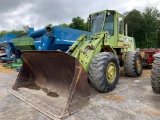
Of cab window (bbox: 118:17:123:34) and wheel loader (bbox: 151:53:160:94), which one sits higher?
cab window (bbox: 118:17:123:34)

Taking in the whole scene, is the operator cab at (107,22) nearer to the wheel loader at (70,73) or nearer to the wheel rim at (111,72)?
the wheel loader at (70,73)

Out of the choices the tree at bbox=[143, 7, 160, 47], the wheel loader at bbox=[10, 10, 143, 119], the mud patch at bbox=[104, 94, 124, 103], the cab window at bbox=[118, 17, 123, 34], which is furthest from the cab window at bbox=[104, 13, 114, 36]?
the tree at bbox=[143, 7, 160, 47]

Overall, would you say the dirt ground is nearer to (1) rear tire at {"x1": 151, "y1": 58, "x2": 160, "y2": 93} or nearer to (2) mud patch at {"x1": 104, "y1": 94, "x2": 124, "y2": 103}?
(2) mud patch at {"x1": 104, "y1": 94, "x2": 124, "y2": 103}

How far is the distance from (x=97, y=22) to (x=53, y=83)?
8.97 ft

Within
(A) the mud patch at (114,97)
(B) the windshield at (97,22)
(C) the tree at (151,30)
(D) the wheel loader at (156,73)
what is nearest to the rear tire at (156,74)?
(D) the wheel loader at (156,73)

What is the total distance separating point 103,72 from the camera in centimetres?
436

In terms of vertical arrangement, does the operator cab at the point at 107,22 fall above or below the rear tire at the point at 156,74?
above


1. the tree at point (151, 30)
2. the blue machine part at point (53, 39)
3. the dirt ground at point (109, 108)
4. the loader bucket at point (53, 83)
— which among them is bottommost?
the dirt ground at point (109, 108)

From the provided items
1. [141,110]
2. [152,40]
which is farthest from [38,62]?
[152,40]

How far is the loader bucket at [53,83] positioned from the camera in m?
3.51

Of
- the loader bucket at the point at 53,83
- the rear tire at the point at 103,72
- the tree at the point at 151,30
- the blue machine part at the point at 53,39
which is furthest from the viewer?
the tree at the point at 151,30

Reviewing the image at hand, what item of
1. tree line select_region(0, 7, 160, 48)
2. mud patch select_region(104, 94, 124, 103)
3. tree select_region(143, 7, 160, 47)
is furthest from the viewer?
tree select_region(143, 7, 160, 47)

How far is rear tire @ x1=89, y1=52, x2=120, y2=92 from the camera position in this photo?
4.32m

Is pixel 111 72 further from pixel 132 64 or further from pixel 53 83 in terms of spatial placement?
pixel 132 64
